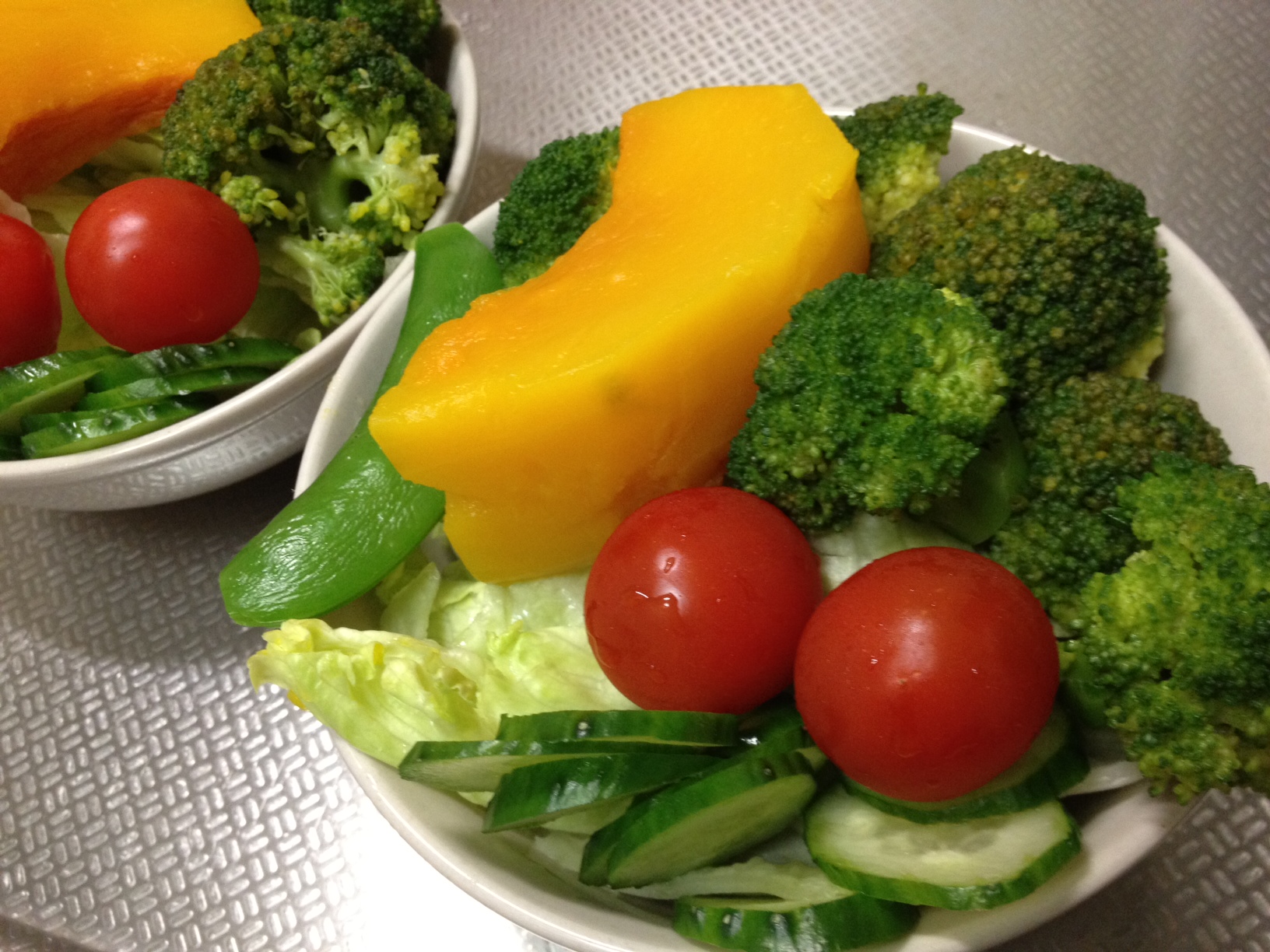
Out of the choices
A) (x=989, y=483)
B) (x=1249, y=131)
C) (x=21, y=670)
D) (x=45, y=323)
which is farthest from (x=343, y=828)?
(x=1249, y=131)

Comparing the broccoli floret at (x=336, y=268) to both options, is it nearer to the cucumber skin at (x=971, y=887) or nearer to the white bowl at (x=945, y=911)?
the white bowl at (x=945, y=911)

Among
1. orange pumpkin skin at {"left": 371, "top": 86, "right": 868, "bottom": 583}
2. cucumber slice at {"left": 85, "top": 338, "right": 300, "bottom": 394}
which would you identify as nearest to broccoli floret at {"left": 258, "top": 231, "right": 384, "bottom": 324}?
cucumber slice at {"left": 85, "top": 338, "right": 300, "bottom": 394}

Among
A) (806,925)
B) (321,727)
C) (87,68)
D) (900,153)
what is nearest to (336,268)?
(87,68)

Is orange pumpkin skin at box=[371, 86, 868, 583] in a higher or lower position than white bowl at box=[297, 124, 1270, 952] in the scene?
higher

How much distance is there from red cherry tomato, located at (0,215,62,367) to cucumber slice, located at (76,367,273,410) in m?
0.12

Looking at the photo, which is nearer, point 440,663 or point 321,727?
point 440,663

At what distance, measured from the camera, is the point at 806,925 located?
→ 75 centimetres

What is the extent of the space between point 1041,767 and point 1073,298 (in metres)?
0.48

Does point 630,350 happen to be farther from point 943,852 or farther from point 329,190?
point 329,190

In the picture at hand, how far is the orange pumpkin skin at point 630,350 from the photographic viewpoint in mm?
900

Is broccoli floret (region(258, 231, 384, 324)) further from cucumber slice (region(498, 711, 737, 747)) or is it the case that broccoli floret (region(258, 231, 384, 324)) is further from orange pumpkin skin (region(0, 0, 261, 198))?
cucumber slice (region(498, 711, 737, 747))

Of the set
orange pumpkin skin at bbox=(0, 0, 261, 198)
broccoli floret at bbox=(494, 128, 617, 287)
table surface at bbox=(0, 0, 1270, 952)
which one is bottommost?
table surface at bbox=(0, 0, 1270, 952)

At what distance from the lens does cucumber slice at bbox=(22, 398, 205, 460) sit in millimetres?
1184

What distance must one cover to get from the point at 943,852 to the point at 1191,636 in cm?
27
